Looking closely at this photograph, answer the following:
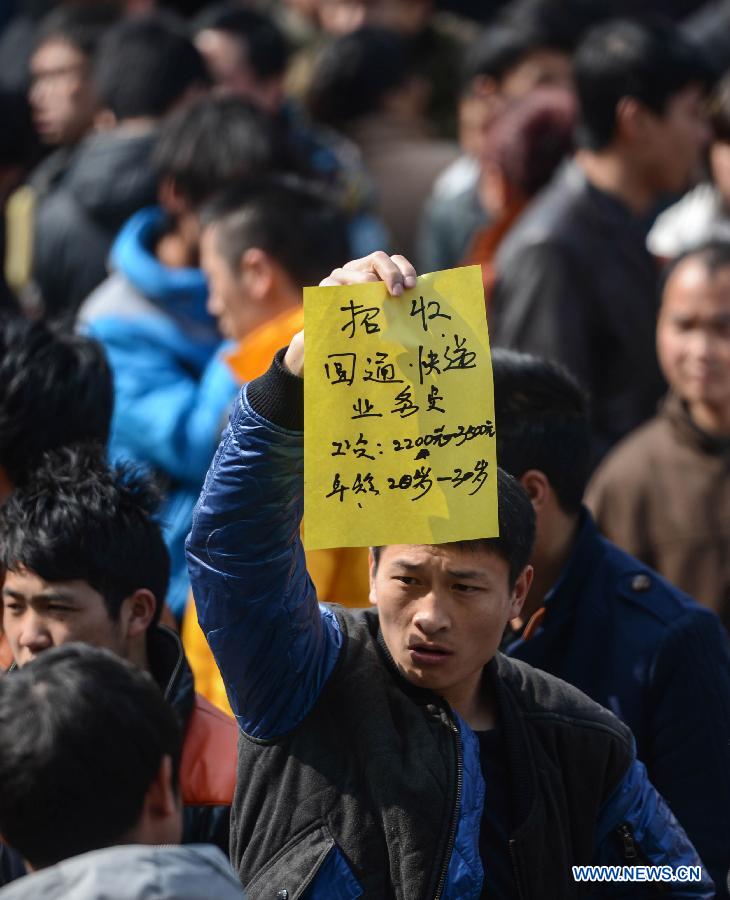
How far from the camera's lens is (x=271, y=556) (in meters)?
2.43

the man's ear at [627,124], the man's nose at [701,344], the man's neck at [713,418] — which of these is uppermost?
the man's ear at [627,124]

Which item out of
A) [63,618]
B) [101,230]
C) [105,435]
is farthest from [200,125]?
[63,618]

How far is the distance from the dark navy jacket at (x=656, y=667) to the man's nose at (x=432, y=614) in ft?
2.07

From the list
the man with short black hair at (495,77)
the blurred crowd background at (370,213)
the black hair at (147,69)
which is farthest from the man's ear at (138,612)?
the man with short black hair at (495,77)

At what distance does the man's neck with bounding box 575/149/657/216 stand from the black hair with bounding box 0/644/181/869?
3.81 m

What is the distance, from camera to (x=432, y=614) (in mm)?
2643

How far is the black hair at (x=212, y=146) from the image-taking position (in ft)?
16.9

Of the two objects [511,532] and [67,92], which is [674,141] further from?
[511,532]

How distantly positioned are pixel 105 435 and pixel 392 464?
1.57m

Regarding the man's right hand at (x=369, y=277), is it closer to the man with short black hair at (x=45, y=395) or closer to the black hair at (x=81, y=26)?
the man with short black hair at (x=45, y=395)

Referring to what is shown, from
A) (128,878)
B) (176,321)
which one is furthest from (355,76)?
(128,878)

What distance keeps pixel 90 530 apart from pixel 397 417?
3.13 feet

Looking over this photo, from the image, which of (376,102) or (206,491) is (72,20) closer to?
(376,102)

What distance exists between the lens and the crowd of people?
2375 mm
